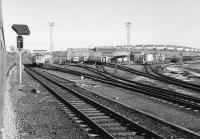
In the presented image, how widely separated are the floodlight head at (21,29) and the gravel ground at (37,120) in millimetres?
7273

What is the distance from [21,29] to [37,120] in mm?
12610

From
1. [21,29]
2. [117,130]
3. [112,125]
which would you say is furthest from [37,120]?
[21,29]

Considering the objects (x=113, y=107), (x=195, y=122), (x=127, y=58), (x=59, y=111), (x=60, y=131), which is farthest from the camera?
(x=127, y=58)

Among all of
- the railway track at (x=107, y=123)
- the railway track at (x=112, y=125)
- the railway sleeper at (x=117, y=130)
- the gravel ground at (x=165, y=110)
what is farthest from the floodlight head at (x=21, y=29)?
the railway sleeper at (x=117, y=130)

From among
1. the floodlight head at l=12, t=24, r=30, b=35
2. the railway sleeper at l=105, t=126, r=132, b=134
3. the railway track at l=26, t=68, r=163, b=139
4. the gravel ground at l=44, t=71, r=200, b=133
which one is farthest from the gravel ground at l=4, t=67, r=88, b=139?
the floodlight head at l=12, t=24, r=30, b=35

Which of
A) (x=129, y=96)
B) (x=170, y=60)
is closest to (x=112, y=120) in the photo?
(x=129, y=96)

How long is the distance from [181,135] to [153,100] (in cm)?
722

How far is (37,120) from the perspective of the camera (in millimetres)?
10969

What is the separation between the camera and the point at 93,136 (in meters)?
8.65

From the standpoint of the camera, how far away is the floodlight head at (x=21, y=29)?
22.1 metres

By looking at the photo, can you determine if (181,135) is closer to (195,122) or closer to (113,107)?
(195,122)

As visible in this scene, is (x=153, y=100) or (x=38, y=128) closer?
(x=38, y=128)

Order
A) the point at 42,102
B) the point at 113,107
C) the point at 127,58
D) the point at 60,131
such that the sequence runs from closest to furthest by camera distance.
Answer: the point at 60,131 → the point at 113,107 → the point at 42,102 → the point at 127,58

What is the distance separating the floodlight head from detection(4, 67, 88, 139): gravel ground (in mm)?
7273
